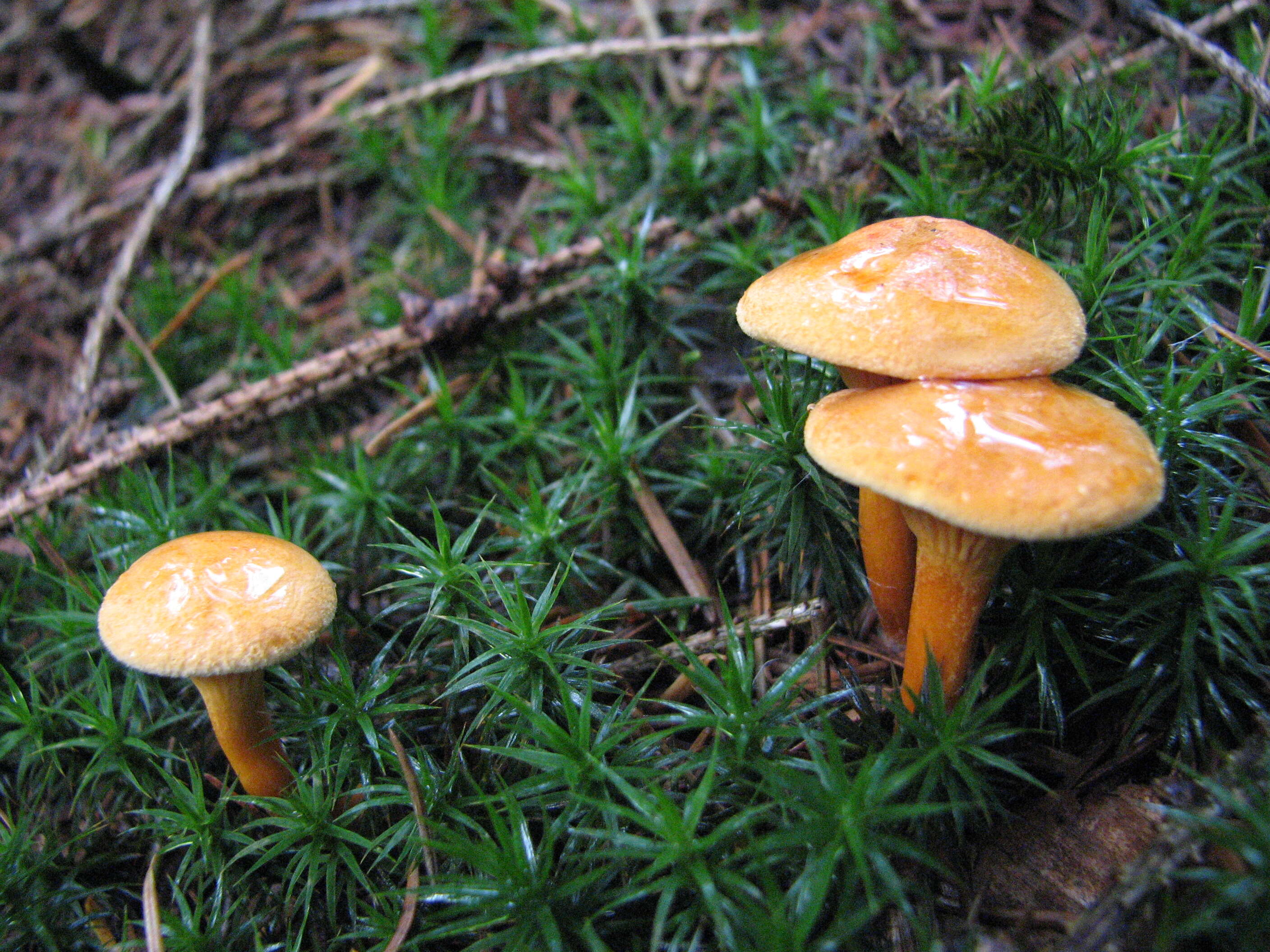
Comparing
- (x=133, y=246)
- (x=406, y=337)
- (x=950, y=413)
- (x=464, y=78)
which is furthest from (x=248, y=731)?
(x=464, y=78)

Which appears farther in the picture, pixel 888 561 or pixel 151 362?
pixel 151 362

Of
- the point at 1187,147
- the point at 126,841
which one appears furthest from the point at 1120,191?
the point at 126,841

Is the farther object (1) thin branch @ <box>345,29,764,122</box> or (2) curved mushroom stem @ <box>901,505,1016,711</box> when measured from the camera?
(1) thin branch @ <box>345,29,764,122</box>

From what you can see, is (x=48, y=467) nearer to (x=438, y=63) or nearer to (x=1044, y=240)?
(x=438, y=63)

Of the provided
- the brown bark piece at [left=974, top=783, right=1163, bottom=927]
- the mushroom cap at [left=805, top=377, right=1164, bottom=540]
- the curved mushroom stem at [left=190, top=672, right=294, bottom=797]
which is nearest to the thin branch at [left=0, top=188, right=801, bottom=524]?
the curved mushroom stem at [left=190, top=672, right=294, bottom=797]

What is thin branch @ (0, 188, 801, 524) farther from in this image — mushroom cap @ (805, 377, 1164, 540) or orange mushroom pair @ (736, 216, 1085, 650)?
mushroom cap @ (805, 377, 1164, 540)

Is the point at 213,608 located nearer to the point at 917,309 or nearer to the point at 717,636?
the point at 717,636
